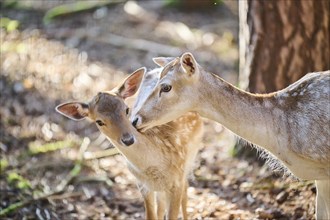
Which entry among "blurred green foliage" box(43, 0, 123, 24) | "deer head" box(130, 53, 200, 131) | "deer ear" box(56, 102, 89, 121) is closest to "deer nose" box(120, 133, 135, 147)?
"deer head" box(130, 53, 200, 131)

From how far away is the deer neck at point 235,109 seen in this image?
5.39 meters

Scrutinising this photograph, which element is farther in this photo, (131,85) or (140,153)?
(131,85)

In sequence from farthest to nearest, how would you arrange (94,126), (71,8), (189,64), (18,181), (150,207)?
(71,8)
(94,126)
(18,181)
(150,207)
(189,64)

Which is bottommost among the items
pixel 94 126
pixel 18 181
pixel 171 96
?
pixel 94 126

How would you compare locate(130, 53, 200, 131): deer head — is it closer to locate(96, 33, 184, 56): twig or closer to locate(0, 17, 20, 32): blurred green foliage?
locate(96, 33, 184, 56): twig

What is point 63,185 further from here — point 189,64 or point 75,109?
point 189,64

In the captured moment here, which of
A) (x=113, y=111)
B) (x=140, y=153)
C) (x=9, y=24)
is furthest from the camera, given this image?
(x=9, y=24)

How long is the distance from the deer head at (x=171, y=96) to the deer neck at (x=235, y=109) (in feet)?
0.31

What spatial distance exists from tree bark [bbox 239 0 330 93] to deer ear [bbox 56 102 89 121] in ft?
6.87

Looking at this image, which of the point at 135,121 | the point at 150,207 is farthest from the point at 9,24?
the point at 135,121

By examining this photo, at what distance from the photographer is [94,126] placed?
904cm

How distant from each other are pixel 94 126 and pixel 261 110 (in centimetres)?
383

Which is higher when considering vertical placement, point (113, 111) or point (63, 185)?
point (113, 111)

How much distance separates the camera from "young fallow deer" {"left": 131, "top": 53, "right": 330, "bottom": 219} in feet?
17.5
